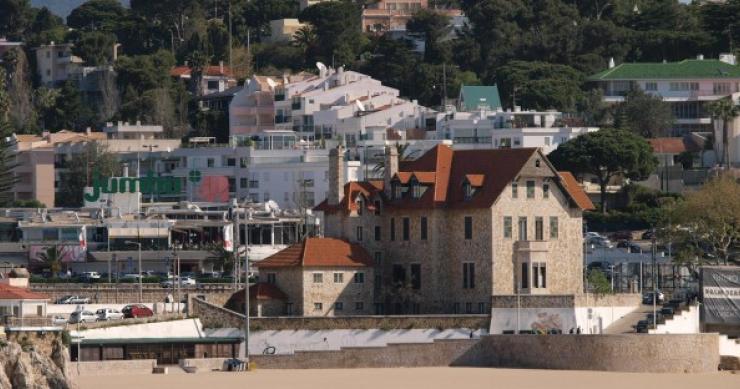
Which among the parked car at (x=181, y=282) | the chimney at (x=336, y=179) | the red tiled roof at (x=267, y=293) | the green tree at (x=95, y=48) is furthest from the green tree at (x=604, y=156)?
the green tree at (x=95, y=48)

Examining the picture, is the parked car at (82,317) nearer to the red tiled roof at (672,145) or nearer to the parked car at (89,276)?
the parked car at (89,276)

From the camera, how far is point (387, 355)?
287 feet

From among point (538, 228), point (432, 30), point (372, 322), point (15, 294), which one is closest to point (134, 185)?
point (432, 30)

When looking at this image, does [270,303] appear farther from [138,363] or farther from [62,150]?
[62,150]

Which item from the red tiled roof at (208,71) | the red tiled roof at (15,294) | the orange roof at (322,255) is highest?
the red tiled roof at (208,71)

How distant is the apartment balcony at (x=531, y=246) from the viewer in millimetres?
92500

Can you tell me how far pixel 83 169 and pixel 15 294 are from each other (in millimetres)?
65801

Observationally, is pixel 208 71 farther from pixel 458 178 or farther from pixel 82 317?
pixel 458 178

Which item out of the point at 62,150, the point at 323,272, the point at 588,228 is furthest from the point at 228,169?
the point at 323,272

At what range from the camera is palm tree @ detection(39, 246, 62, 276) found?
124 meters

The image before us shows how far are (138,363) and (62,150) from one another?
250ft

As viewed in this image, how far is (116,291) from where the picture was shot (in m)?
106

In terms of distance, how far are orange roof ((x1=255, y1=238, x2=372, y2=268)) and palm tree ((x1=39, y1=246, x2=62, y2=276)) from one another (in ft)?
101

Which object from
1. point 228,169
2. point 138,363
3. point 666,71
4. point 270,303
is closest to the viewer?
point 138,363
